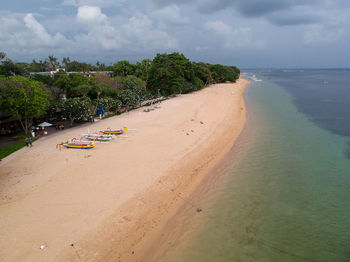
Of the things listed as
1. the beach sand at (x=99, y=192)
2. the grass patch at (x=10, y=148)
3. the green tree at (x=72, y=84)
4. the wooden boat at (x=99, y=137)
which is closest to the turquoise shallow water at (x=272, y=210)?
the beach sand at (x=99, y=192)

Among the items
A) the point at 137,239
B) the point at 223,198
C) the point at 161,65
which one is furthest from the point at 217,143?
the point at 161,65

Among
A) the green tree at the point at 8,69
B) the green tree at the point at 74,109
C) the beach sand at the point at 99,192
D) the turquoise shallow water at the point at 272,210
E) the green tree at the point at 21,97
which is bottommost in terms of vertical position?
the turquoise shallow water at the point at 272,210

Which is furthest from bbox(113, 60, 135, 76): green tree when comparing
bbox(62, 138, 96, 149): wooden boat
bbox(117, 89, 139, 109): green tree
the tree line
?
bbox(62, 138, 96, 149): wooden boat

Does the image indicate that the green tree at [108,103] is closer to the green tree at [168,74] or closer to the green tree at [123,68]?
the green tree at [168,74]

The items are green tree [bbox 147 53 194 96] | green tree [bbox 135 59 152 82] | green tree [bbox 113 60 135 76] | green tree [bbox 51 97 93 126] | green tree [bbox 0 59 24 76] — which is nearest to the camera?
green tree [bbox 51 97 93 126]

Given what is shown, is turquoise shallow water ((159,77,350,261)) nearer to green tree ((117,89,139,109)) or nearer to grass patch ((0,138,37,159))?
grass patch ((0,138,37,159))

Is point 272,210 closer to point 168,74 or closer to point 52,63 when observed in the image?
point 168,74
